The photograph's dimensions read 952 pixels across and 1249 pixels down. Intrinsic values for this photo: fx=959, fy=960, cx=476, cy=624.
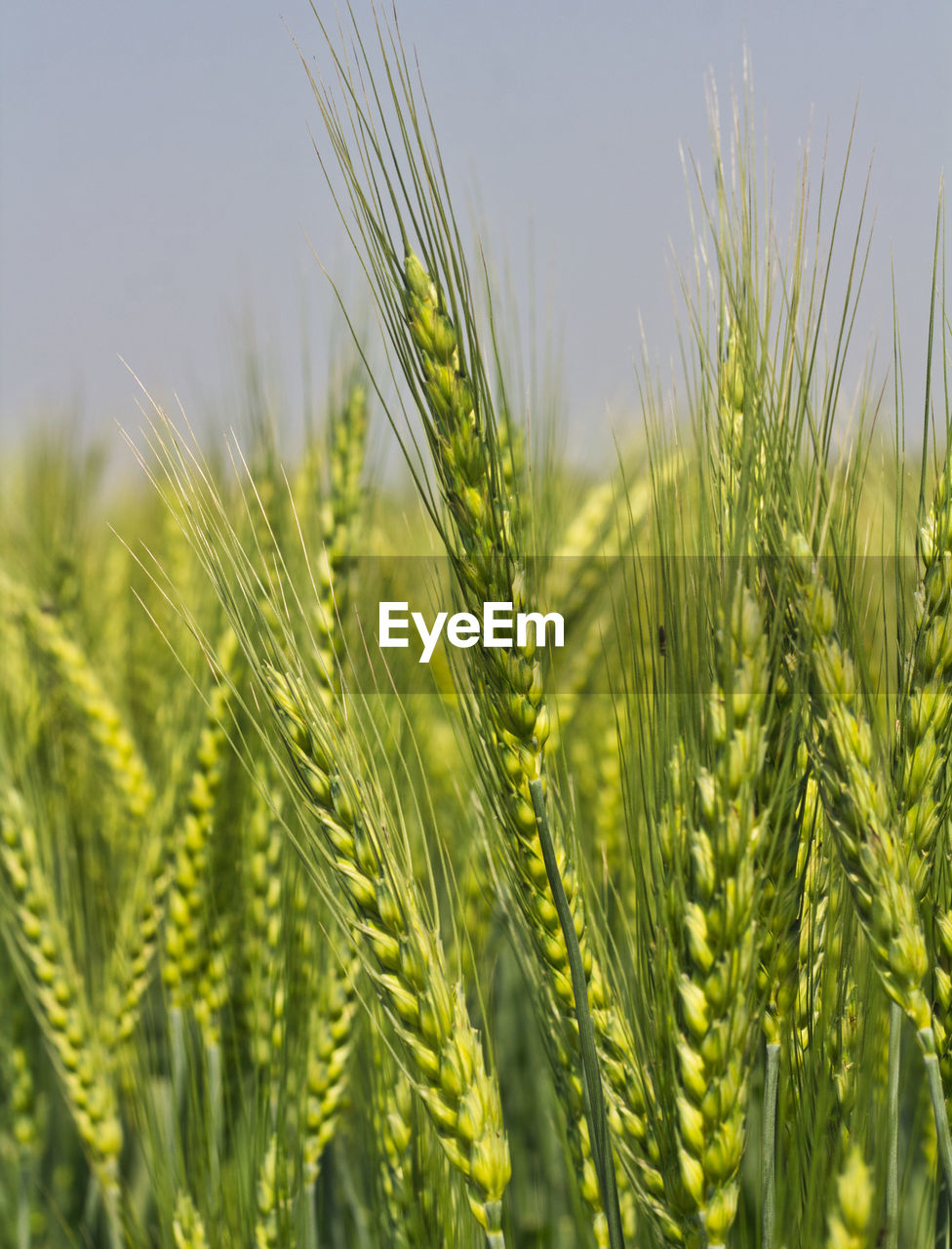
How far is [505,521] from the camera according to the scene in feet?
2.30

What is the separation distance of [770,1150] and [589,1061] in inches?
5.8

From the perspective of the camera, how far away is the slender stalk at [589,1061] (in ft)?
2.15

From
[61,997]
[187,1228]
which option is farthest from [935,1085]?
[61,997]

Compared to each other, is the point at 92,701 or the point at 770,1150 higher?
the point at 92,701

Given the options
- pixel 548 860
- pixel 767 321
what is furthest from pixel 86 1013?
pixel 767 321

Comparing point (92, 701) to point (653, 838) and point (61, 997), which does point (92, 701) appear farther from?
point (653, 838)

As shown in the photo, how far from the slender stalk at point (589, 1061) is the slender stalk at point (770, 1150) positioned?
0.32 ft

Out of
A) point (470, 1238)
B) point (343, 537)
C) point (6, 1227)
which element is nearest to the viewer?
point (470, 1238)

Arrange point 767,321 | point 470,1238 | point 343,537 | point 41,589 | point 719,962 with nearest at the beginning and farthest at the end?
point 719,962, point 767,321, point 470,1238, point 343,537, point 41,589

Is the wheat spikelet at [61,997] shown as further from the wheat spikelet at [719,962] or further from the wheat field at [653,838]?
the wheat spikelet at [719,962]

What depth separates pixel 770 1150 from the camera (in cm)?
67

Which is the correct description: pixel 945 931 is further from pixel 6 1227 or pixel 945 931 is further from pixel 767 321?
pixel 6 1227

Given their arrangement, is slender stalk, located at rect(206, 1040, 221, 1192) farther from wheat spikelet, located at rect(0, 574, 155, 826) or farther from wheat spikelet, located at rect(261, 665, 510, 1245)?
wheat spikelet, located at rect(261, 665, 510, 1245)

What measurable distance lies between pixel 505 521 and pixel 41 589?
167 cm
